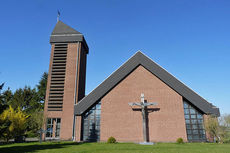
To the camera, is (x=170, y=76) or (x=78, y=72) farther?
(x=78, y=72)

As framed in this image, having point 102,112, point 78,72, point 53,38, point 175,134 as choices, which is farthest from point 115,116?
point 53,38

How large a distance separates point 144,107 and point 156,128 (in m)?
2.50

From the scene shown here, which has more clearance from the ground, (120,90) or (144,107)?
(120,90)

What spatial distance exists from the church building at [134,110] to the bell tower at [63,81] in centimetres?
12

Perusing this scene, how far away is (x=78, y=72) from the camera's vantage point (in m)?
23.1

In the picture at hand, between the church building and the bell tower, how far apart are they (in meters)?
0.12

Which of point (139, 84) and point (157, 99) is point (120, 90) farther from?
point (157, 99)

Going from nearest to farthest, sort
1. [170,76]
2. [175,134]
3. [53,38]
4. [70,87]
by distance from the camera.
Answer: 1. [175,134]
2. [170,76]
3. [70,87]
4. [53,38]

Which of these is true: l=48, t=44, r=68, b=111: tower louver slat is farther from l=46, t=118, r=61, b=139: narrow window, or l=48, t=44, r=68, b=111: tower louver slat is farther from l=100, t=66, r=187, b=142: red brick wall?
l=100, t=66, r=187, b=142: red brick wall

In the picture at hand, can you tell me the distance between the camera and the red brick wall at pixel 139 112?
18266mm

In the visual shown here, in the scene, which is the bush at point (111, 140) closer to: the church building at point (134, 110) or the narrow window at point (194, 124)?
the church building at point (134, 110)

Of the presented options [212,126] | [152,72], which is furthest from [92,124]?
[212,126]

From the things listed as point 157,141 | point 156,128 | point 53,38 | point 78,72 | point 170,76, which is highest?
point 53,38

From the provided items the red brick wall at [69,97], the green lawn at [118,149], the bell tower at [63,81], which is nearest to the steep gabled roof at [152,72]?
the red brick wall at [69,97]
